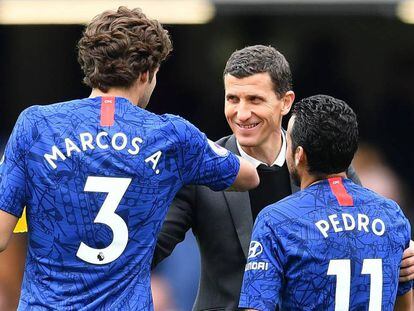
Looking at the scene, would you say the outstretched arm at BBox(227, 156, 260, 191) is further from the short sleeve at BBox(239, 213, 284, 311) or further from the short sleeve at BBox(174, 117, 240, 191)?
the short sleeve at BBox(239, 213, 284, 311)

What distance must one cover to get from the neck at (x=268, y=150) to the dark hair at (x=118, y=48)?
2.94 feet

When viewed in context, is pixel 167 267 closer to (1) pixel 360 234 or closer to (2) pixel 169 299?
(2) pixel 169 299

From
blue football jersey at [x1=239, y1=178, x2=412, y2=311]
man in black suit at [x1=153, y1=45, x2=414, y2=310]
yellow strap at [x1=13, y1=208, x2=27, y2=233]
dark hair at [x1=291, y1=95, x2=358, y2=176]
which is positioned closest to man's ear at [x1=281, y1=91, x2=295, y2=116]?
man in black suit at [x1=153, y1=45, x2=414, y2=310]

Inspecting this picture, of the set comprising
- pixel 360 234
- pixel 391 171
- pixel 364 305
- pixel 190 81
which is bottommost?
pixel 364 305

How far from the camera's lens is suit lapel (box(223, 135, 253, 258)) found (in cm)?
388

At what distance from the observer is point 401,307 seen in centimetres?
365

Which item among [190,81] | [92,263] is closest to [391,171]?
[190,81]

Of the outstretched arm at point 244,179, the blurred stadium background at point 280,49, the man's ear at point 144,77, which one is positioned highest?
the blurred stadium background at point 280,49

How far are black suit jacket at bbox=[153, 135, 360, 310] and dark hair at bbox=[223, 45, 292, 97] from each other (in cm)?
45

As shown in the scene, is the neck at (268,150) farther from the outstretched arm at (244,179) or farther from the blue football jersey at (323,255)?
the blue football jersey at (323,255)

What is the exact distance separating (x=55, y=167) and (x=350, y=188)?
915mm

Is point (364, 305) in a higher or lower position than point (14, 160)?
lower

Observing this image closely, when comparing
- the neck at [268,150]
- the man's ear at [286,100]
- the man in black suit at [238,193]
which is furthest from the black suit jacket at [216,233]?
the man's ear at [286,100]

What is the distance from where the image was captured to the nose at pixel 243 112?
158 inches
